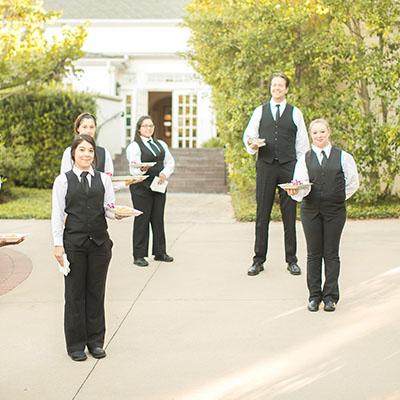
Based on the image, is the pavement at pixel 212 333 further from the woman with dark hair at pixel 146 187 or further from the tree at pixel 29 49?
the tree at pixel 29 49

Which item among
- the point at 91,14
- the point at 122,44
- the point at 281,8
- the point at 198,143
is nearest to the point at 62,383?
the point at 281,8

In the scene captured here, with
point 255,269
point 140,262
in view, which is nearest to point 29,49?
point 140,262

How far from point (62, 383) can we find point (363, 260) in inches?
175

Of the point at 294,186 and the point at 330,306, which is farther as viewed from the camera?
the point at 330,306

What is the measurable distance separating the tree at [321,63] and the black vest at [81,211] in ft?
24.1

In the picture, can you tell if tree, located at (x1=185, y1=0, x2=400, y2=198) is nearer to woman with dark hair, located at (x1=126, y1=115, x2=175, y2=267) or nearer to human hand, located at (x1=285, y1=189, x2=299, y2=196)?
woman with dark hair, located at (x1=126, y1=115, x2=175, y2=267)

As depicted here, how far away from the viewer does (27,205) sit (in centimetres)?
1268

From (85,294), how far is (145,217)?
116 inches

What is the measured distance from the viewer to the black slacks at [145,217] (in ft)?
23.5

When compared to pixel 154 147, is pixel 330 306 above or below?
below

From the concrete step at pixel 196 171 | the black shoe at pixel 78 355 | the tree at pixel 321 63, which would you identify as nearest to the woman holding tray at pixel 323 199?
the black shoe at pixel 78 355

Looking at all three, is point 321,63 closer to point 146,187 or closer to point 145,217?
point 146,187

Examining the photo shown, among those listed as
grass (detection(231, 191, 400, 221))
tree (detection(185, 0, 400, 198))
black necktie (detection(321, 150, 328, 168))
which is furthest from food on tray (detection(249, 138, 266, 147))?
tree (detection(185, 0, 400, 198))

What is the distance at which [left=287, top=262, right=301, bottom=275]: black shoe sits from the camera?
6512mm
